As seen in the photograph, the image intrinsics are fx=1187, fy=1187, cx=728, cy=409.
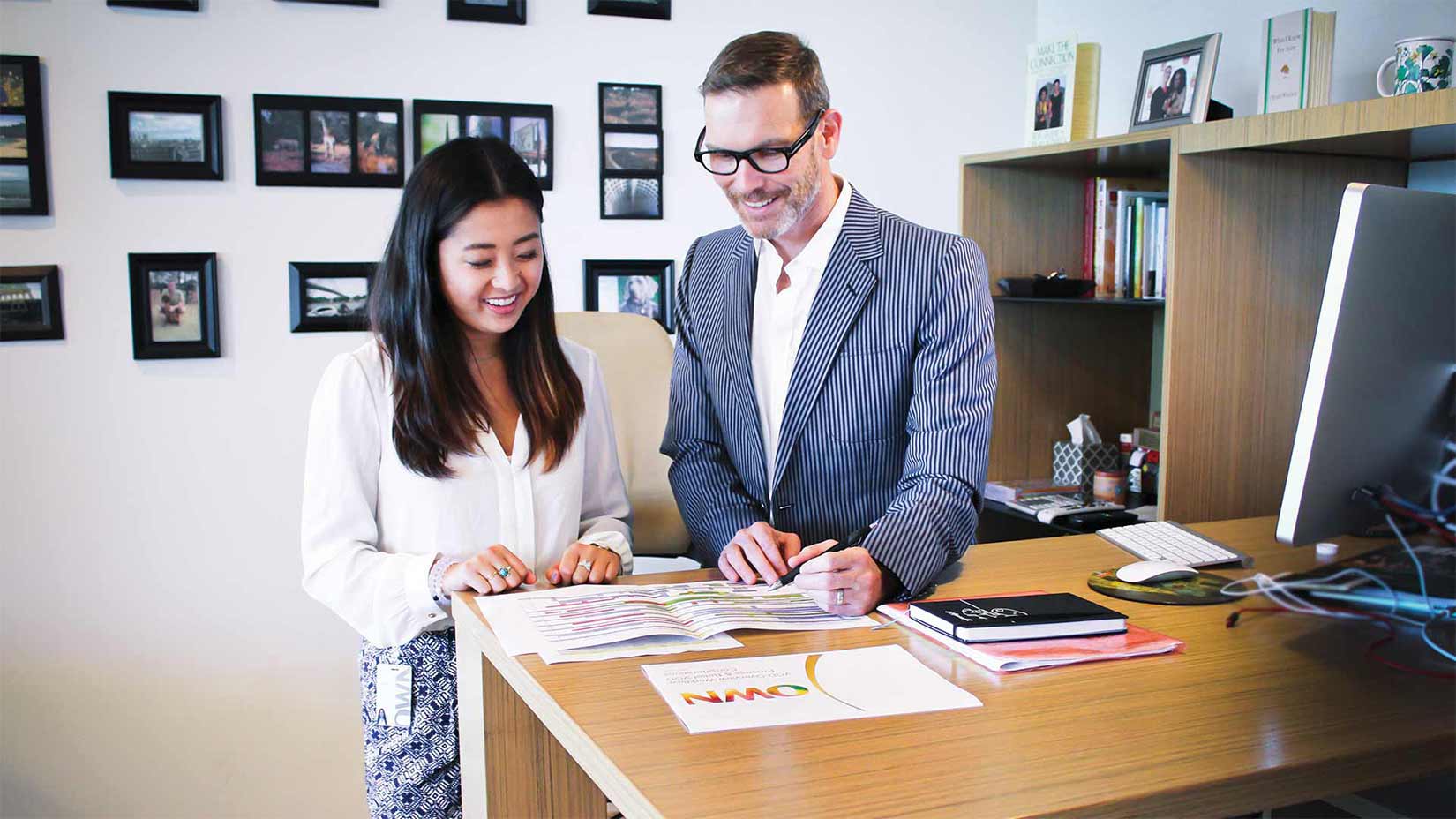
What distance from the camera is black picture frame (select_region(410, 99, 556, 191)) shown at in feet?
9.48

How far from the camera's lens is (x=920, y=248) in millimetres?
1890

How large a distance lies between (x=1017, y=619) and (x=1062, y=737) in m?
0.29

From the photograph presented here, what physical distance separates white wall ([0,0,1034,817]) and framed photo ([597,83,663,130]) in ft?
0.13

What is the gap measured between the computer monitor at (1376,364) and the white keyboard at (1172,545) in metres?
0.49

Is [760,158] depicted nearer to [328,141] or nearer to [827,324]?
[827,324]

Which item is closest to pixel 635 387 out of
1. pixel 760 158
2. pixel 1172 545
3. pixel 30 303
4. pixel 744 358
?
pixel 744 358

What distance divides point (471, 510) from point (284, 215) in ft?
4.47

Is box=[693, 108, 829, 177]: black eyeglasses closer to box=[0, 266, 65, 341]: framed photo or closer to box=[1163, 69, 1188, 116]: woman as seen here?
box=[1163, 69, 1188, 116]: woman

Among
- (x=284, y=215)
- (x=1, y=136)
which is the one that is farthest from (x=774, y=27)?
(x=1, y=136)

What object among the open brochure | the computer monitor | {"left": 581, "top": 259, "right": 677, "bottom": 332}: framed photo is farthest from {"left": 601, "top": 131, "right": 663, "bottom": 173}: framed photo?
the computer monitor

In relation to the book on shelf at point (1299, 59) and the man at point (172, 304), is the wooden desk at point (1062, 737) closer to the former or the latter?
the book on shelf at point (1299, 59)

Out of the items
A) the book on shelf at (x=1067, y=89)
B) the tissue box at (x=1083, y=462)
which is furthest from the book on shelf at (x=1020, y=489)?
the book on shelf at (x=1067, y=89)

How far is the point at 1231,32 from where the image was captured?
115 inches

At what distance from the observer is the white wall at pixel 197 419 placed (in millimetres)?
2621
